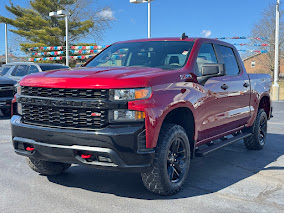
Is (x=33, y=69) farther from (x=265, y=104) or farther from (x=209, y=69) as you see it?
(x=209, y=69)

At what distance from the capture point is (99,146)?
3684mm

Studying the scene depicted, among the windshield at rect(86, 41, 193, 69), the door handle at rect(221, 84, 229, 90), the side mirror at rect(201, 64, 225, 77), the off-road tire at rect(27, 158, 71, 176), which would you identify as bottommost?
the off-road tire at rect(27, 158, 71, 176)

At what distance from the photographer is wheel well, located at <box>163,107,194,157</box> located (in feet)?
14.7

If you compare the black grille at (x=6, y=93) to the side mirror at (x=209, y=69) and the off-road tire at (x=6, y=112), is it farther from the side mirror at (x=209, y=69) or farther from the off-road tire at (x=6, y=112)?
the side mirror at (x=209, y=69)

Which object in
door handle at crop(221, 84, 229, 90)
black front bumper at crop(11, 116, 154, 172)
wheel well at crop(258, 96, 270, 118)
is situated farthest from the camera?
wheel well at crop(258, 96, 270, 118)

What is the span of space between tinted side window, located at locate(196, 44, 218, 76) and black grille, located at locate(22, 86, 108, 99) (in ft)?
5.46

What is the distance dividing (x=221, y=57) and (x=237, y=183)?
Answer: 1.98 m

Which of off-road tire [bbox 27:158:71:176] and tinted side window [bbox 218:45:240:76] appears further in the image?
tinted side window [bbox 218:45:240:76]

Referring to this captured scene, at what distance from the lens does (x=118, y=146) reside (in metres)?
3.67

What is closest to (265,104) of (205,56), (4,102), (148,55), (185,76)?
(205,56)

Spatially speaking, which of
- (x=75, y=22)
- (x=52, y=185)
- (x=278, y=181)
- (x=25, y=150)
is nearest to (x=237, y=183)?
(x=278, y=181)

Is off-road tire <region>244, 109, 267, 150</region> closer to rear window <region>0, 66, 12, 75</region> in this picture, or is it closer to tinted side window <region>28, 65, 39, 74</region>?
tinted side window <region>28, 65, 39, 74</region>

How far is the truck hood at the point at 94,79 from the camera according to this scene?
12.3 ft

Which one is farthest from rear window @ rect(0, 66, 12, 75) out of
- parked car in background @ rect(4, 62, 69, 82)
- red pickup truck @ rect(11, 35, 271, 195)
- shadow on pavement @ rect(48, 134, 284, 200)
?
red pickup truck @ rect(11, 35, 271, 195)
